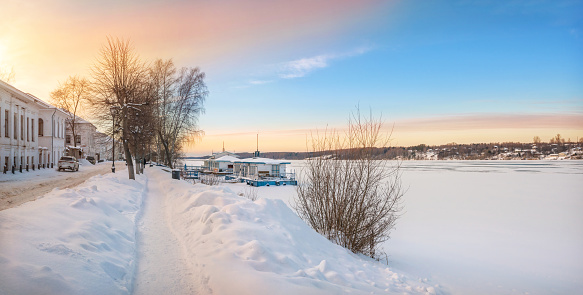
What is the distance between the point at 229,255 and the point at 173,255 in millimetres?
1218

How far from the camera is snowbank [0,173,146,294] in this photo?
3.15m

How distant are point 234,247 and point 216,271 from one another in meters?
0.74

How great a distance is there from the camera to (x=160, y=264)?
16.3 feet

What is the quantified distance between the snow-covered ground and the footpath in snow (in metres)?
0.02

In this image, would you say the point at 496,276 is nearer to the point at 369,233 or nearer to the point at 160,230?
the point at 369,233

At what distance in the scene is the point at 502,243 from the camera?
1202 centimetres

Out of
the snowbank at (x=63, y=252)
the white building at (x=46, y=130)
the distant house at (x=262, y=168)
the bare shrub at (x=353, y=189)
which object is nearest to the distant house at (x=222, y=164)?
the distant house at (x=262, y=168)

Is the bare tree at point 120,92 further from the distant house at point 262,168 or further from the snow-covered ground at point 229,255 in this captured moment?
the distant house at point 262,168

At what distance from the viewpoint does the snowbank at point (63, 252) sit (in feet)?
10.3

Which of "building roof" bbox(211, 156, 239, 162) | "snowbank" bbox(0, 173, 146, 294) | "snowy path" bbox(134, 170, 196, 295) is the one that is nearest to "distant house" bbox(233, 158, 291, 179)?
"building roof" bbox(211, 156, 239, 162)

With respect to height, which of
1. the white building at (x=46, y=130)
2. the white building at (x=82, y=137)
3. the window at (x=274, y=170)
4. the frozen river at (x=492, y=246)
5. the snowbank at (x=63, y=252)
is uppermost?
the white building at (x=82, y=137)

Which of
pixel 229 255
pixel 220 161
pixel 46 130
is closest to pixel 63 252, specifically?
pixel 229 255

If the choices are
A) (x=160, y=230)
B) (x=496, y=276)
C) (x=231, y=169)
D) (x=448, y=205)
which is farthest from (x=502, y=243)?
(x=231, y=169)

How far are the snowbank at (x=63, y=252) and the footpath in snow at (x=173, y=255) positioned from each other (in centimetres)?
1
